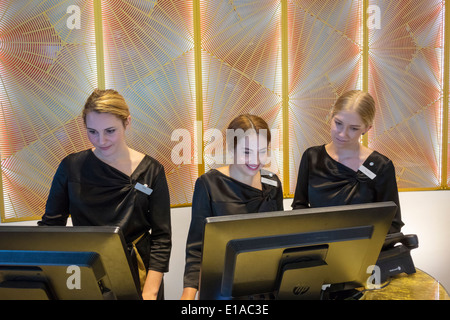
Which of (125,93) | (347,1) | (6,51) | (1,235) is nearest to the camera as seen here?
(1,235)

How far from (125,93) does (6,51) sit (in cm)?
97

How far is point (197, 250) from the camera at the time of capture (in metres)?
1.72

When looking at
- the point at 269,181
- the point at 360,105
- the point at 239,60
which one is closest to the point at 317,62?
the point at 239,60

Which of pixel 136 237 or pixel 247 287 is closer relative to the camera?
pixel 247 287

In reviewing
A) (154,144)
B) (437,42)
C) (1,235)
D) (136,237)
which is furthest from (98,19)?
(437,42)

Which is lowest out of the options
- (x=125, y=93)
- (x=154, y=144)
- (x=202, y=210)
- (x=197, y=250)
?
(x=197, y=250)

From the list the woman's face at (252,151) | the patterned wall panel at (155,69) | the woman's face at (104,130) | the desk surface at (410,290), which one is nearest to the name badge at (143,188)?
the woman's face at (104,130)

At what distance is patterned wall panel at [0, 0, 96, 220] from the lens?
3178 millimetres

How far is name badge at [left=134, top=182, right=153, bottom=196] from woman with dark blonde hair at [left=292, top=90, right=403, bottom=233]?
0.93 metres

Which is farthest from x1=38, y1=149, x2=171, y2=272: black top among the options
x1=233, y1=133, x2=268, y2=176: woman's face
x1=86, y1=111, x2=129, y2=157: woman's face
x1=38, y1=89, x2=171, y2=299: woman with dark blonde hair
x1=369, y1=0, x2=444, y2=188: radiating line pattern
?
x1=369, y1=0, x2=444, y2=188: radiating line pattern

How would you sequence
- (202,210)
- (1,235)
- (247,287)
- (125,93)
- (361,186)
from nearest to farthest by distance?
(1,235)
(247,287)
(202,210)
(361,186)
(125,93)

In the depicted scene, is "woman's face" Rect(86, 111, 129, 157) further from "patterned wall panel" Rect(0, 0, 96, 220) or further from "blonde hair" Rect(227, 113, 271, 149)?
"patterned wall panel" Rect(0, 0, 96, 220)

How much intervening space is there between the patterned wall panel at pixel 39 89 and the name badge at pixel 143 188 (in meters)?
1.70
